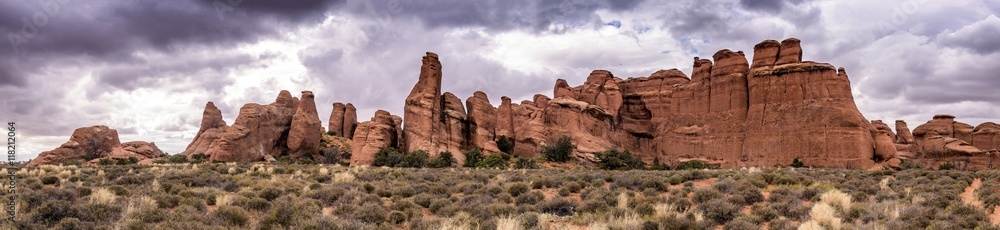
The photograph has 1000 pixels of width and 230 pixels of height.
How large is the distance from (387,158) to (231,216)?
145 feet

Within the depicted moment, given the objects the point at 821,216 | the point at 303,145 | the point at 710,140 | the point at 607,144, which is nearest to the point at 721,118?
the point at 710,140

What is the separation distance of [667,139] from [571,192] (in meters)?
54.4

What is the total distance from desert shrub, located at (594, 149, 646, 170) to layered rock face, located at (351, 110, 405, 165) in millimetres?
23559

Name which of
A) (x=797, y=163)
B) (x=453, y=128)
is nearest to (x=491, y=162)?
(x=453, y=128)

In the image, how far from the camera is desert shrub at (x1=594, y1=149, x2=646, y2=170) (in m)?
61.6

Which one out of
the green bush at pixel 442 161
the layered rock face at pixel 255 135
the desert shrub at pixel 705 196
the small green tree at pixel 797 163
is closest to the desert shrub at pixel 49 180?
the desert shrub at pixel 705 196

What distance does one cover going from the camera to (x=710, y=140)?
6288 cm

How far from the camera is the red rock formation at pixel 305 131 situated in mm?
61438

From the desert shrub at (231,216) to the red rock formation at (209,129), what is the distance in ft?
209

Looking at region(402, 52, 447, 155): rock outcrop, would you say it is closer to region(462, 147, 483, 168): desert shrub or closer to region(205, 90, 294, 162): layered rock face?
region(462, 147, 483, 168): desert shrub

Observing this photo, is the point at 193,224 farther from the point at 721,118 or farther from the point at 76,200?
the point at 721,118

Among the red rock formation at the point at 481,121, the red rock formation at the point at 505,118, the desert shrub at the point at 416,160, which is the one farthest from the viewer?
the red rock formation at the point at 505,118

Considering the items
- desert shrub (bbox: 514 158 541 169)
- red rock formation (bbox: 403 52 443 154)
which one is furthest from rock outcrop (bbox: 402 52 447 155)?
desert shrub (bbox: 514 158 541 169)

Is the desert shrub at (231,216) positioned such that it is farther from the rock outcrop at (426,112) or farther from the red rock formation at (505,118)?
the red rock formation at (505,118)
